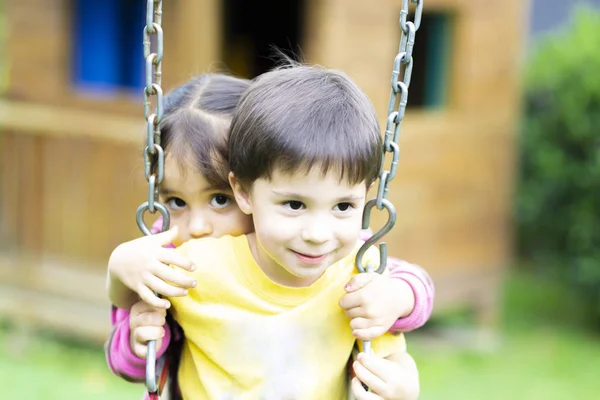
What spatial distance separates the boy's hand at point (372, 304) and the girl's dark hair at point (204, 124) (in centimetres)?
43

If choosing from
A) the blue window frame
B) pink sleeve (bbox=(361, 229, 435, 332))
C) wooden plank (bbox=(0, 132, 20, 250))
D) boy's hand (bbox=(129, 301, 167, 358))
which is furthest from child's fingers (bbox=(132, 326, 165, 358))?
wooden plank (bbox=(0, 132, 20, 250))

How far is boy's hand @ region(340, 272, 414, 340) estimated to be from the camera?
2.29m

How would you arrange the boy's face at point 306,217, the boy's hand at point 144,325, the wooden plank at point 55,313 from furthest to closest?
the wooden plank at point 55,313
the boy's hand at point 144,325
the boy's face at point 306,217

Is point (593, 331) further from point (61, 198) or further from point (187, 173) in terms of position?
point (187, 173)

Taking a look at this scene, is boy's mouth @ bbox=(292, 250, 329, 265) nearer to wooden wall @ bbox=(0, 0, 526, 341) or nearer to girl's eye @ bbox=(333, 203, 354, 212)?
girl's eye @ bbox=(333, 203, 354, 212)

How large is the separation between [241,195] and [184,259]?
0.20 metres

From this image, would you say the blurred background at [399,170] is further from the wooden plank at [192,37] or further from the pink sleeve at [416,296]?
the pink sleeve at [416,296]

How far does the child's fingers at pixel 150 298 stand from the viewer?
2273mm

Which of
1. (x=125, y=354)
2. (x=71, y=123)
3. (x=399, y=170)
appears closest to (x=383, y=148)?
(x=125, y=354)

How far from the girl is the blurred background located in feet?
12.1

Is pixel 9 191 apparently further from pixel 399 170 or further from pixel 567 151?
pixel 567 151

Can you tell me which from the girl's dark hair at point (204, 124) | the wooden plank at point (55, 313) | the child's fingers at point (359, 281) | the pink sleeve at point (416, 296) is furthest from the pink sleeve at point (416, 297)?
the wooden plank at point (55, 313)

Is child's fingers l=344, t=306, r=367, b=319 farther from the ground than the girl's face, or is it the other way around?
the girl's face

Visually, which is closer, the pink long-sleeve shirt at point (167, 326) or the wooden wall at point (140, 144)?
the pink long-sleeve shirt at point (167, 326)
